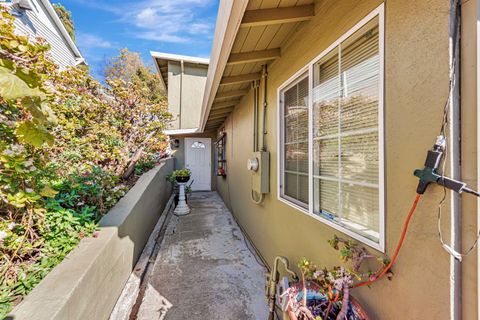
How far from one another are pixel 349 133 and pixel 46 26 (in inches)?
411

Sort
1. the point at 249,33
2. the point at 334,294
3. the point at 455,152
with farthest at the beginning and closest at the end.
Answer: the point at 249,33 → the point at 334,294 → the point at 455,152

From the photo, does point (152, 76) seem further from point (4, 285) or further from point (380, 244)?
point (380, 244)

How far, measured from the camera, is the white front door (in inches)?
344

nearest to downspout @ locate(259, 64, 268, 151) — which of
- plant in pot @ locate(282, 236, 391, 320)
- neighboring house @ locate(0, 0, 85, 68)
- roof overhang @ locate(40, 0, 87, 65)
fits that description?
plant in pot @ locate(282, 236, 391, 320)

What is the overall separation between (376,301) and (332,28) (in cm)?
190

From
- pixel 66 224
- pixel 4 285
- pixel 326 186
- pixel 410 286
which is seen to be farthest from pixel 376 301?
pixel 66 224

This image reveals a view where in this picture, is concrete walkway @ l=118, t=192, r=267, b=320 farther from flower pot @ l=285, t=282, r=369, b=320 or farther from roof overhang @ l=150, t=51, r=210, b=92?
roof overhang @ l=150, t=51, r=210, b=92

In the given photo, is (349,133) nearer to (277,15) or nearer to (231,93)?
(277,15)

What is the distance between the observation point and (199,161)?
8867 millimetres

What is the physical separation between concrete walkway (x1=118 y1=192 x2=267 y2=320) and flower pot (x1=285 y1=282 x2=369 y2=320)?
0.99 meters

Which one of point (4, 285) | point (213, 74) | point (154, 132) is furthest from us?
point (154, 132)

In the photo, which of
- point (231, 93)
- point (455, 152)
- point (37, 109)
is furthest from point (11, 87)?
point (231, 93)

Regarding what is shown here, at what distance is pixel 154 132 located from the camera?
5.34m

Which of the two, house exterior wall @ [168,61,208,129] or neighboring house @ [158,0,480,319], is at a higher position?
house exterior wall @ [168,61,208,129]
